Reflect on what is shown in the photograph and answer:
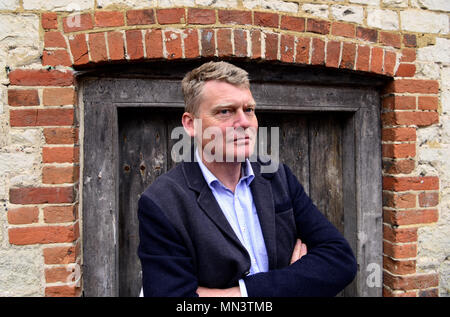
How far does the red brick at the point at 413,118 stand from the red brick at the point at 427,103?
0.03 meters

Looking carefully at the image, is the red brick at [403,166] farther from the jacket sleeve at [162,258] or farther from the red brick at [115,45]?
the red brick at [115,45]

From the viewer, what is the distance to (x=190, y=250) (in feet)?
4.20

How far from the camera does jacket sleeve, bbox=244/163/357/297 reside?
1.27m

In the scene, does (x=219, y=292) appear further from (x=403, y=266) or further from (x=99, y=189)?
(x=403, y=266)

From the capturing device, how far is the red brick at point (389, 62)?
2.00 meters

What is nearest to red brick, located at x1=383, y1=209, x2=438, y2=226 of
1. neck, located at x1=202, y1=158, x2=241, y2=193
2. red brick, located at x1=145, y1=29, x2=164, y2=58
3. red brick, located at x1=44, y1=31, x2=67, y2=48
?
neck, located at x1=202, y1=158, x2=241, y2=193

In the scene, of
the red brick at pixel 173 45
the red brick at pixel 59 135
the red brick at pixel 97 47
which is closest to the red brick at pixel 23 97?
the red brick at pixel 59 135

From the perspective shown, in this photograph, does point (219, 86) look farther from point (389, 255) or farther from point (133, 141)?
point (389, 255)

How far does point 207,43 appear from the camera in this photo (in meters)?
1.80

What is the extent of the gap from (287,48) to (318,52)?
201mm
